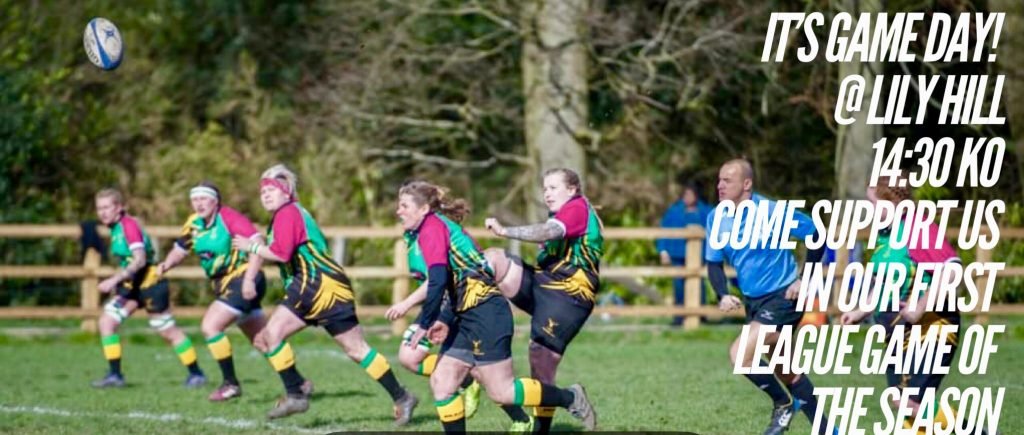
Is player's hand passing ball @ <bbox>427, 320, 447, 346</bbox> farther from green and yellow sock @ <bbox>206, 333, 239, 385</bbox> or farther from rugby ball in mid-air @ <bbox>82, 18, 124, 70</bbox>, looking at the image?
rugby ball in mid-air @ <bbox>82, 18, 124, 70</bbox>

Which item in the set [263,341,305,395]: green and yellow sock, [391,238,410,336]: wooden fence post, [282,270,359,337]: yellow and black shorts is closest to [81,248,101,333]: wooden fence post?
[391,238,410,336]: wooden fence post

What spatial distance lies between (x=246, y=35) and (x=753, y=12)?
10330 mm

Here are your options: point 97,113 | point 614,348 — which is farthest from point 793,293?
point 97,113

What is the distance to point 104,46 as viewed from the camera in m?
12.5

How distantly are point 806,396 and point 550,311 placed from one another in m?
1.56

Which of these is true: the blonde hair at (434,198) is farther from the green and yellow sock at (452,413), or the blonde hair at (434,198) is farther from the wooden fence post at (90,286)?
the wooden fence post at (90,286)

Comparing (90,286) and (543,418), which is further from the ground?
(543,418)

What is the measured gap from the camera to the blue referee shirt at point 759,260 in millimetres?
9445

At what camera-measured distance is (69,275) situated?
1852cm

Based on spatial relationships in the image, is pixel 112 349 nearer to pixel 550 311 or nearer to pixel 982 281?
pixel 550 311

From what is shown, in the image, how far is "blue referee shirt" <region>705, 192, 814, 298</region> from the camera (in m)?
9.45

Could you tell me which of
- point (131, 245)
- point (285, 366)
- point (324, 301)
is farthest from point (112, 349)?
point (324, 301)

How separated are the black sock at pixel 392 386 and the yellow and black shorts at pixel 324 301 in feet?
1.58

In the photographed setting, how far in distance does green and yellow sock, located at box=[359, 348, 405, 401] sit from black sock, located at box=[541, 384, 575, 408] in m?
1.80
